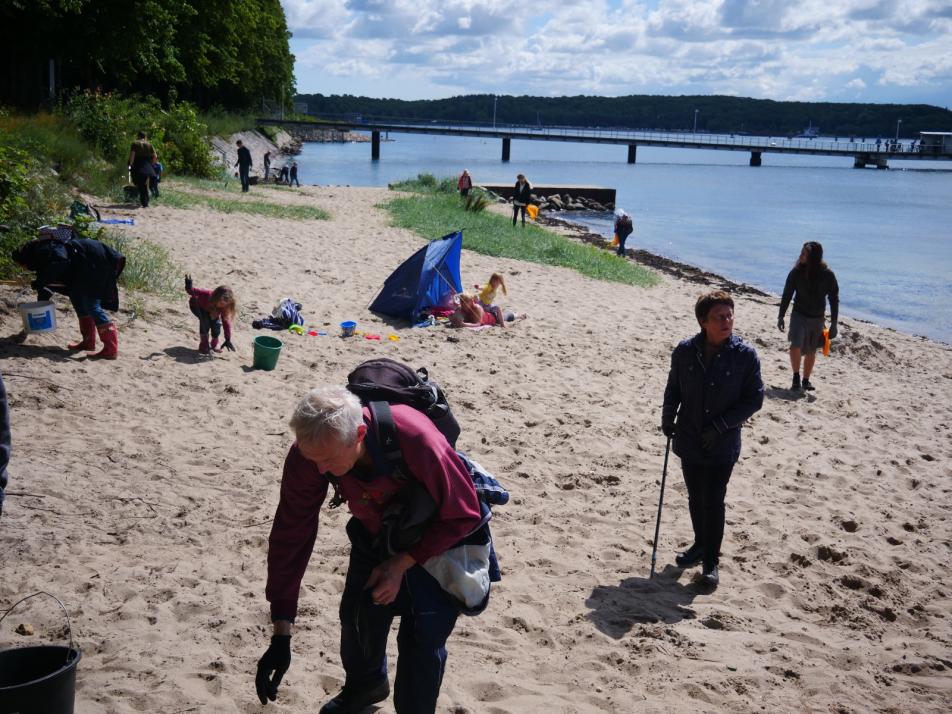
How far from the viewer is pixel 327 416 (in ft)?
8.52

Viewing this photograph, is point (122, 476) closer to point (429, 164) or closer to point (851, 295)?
point (851, 295)

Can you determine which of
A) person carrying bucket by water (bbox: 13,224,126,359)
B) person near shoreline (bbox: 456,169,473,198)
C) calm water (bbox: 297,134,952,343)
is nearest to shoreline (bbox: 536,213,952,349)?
calm water (bbox: 297,134,952,343)

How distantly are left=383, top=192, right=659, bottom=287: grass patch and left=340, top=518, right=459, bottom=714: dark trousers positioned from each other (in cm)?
1451

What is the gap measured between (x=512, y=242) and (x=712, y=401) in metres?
15.0

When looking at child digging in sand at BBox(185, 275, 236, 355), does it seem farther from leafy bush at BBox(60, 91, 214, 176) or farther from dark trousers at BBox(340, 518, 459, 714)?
leafy bush at BBox(60, 91, 214, 176)

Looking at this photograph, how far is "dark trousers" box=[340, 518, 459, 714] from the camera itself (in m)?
3.00

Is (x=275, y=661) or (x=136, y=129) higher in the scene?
(x=136, y=129)

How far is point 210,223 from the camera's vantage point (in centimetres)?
1666

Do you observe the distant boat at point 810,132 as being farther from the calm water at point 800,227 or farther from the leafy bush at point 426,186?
the leafy bush at point 426,186

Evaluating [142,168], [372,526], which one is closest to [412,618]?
[372,526]

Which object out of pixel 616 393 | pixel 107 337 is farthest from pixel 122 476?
pixel 616 393

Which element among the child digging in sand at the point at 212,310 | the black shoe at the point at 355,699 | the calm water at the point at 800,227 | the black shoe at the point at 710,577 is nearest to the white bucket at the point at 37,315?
the child digging in sand at the point at 212,310

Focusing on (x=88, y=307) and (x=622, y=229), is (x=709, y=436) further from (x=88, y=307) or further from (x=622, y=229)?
(x=622, y=229)

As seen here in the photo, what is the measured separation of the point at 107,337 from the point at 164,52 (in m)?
28.3
